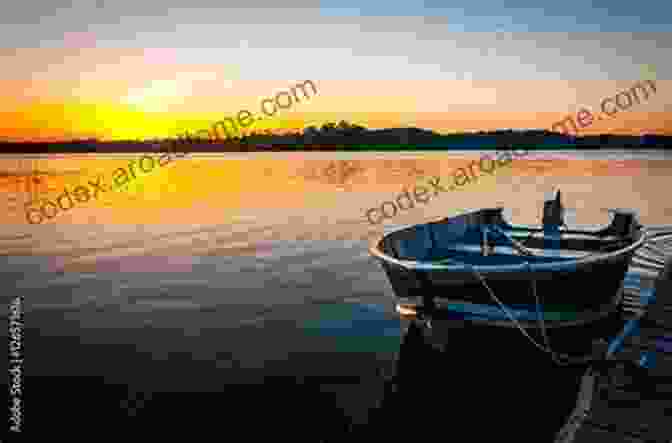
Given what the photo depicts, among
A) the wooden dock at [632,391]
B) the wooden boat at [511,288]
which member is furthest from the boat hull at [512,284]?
the wooden dock at [632,391]

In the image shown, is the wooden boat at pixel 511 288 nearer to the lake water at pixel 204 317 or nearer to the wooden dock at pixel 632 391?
the wooden dock at pixel 632 391

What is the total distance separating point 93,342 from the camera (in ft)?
38.5

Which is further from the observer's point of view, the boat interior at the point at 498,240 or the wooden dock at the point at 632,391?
the boat interior at the point at 498,240

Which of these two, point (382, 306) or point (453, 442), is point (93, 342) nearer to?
point (382, 306)

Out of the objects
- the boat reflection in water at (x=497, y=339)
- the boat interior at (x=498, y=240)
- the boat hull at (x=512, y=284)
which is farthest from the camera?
the boat interior at (x=498, y=240)

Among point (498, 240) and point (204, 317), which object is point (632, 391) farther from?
point (204, 317)

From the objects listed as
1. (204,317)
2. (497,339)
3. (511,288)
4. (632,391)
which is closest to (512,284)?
(511,288)

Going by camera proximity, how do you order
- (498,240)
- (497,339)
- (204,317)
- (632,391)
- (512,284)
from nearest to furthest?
(632,391) < (512,284) < (497,339) < (204,317) < (498,240)

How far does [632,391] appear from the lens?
7.00 m

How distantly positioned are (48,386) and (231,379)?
325 cm

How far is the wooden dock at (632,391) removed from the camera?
6.04m

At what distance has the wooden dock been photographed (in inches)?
238

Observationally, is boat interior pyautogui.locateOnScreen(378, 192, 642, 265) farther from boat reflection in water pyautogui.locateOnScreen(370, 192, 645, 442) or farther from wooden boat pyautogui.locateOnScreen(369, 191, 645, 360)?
boat reflection in water pyautogui.locateOnScreen(370, 192, 645, 442)

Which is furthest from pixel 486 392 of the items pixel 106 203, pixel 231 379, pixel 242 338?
pixel 106 203
